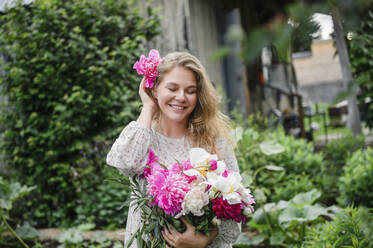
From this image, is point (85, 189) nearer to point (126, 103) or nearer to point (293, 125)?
point (126, 103)

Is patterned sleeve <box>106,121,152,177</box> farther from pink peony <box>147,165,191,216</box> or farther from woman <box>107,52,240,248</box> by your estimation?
pink peony <box>147,165,191,216</box>

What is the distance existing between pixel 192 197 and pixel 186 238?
209 millimetres

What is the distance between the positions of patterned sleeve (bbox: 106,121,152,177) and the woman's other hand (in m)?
0.31

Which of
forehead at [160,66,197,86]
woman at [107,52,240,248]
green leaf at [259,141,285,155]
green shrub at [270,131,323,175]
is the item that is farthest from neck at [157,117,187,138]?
green shrub at [270,131,323,175]

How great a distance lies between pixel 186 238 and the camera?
1.37m

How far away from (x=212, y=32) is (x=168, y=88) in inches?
188

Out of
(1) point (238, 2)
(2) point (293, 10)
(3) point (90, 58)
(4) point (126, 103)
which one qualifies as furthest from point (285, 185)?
(1) point (238, 2)

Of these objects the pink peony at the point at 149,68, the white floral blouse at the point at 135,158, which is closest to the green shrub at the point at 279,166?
the white floral blouse at the point at 135,158

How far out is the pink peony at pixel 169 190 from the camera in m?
1.29

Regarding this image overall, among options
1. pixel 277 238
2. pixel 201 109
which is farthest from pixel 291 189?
pixel 201 109

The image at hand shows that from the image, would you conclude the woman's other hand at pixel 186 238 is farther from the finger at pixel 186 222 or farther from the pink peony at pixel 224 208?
the pink peony at pixel 224 208

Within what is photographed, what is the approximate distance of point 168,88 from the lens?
1597mm

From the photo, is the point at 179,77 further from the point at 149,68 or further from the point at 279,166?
the point at 279,166

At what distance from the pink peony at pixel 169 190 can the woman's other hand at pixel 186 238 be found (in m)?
0.09
